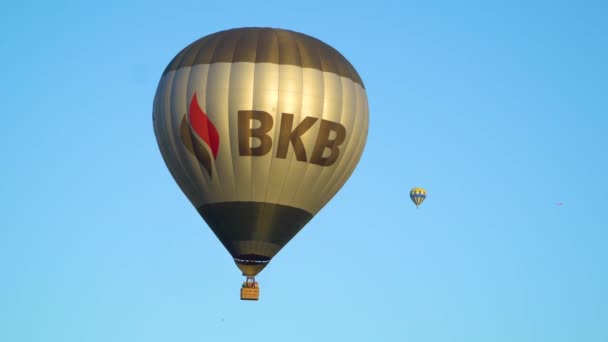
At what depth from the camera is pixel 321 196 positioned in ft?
156

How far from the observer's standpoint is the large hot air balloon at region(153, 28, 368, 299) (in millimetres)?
45844

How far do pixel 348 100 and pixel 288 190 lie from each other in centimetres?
358

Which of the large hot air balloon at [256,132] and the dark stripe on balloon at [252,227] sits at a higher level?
the large hot air balloon at [256,132]

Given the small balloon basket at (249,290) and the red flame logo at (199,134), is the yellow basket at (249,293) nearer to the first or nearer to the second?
the small balloon basket at (249,290)

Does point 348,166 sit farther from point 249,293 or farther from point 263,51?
point 249,293

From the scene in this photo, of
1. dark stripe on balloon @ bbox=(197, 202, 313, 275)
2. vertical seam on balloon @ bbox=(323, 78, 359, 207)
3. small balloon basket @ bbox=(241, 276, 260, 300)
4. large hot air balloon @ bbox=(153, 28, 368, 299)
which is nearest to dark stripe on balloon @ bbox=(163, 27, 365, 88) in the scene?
large hot air balloon @ bbox=(153, 28, 368, 299)

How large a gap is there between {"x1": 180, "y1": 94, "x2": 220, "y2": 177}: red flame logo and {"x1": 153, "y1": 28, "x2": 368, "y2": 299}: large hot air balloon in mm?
32

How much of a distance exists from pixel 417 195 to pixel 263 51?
25.4 meters

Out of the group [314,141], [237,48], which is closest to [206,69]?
[237,48]

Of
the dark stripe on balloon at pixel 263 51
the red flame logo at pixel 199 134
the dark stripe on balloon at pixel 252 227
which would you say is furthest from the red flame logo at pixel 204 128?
the dark stripe on balloon at pixel 252 227

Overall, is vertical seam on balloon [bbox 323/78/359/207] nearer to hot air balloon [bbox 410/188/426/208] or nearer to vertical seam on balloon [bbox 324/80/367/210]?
vertical seam on balloon [bbox 324/80/367/210]

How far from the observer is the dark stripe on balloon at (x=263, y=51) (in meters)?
46.4

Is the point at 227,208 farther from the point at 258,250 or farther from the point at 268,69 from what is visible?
the point at 268,69

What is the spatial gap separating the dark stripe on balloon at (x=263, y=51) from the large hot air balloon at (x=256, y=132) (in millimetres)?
33
